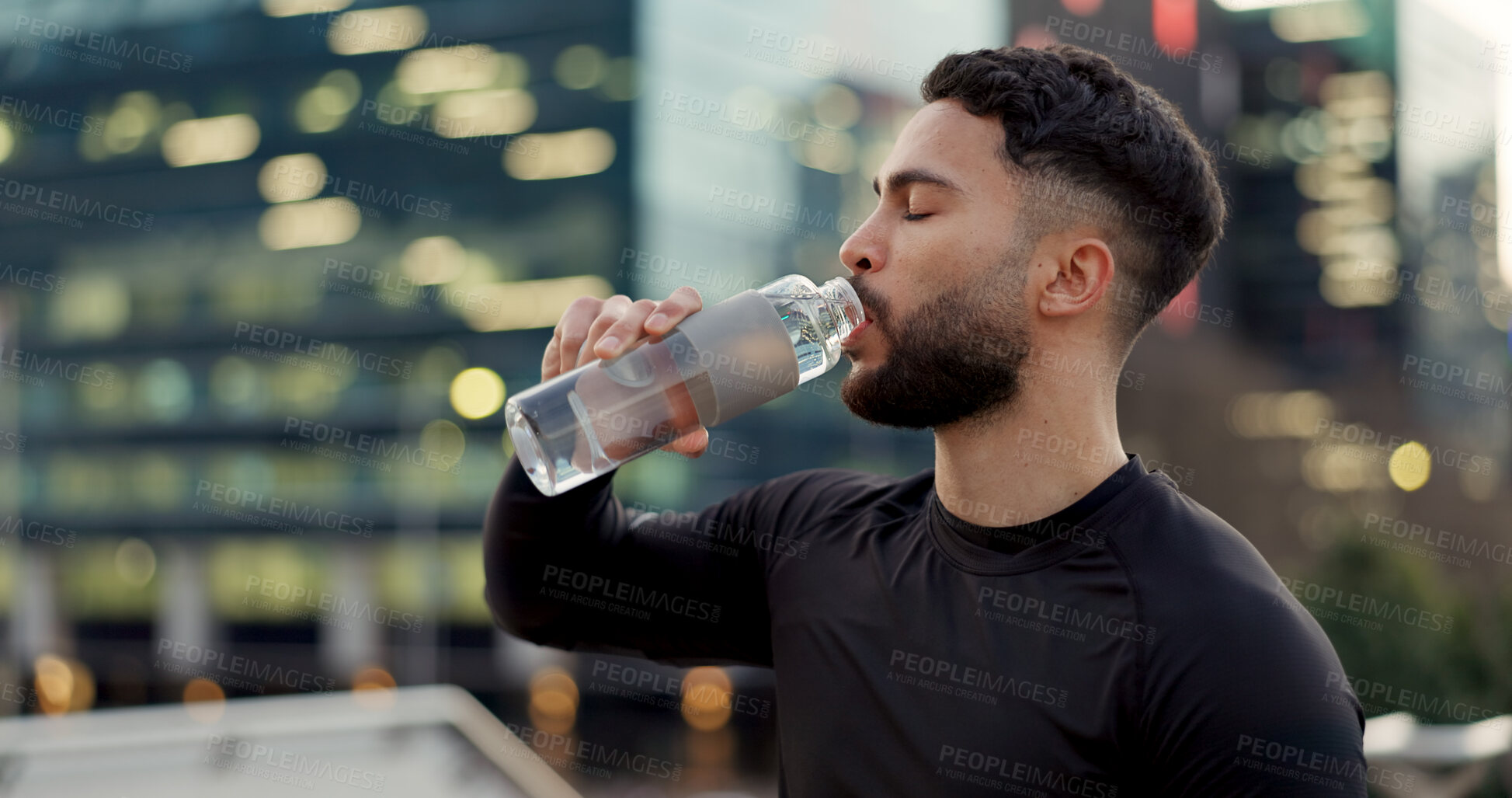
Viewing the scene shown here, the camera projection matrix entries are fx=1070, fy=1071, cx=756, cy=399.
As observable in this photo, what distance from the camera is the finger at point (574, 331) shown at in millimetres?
2133

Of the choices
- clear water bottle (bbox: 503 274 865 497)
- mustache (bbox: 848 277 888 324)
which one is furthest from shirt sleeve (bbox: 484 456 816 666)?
mustache (bbox: 848 277 888 324)

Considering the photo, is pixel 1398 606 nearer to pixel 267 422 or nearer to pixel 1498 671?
pixel 1498 671

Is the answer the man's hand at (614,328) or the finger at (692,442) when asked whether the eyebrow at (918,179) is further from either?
the finger at (692,442)

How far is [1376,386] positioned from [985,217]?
41.8 meters

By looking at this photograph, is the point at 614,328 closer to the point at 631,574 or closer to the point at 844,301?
the point at 844,301

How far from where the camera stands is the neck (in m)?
2.10

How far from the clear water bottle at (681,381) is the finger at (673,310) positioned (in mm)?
22

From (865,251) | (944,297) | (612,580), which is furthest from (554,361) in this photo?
(944,297)

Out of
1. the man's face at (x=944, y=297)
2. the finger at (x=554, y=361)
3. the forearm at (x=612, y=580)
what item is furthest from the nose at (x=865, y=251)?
the forearm at (x=612, y=580)

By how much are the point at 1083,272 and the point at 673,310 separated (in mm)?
853

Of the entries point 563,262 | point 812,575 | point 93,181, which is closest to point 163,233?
point 93,181

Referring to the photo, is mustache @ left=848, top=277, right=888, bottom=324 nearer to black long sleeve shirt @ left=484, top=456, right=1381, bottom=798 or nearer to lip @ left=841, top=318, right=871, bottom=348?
lip @ left=841, top=318, right=871, bottom=348

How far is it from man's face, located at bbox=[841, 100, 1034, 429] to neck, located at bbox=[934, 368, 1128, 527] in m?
0.05

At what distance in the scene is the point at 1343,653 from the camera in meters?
10.4
